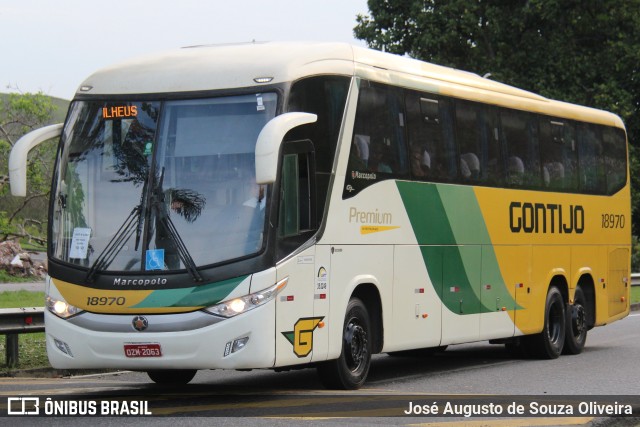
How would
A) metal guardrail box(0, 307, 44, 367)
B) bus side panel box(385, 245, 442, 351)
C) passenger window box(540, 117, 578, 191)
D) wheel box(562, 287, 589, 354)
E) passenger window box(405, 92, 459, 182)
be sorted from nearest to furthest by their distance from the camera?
bus side panel box(385, 245, 442, 351) → passenger window box(405, 92, 459, 182) → metal guardrail box(0, 307, 44, 367) → passenger window box(540, 117, 578, 191) → wheel box(562, 287, 589, 354)

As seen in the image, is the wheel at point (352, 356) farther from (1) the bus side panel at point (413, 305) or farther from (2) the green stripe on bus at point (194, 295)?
(2) the green stripe on bus at point (194, 295)

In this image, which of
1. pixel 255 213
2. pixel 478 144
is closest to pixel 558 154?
pixel 478 144

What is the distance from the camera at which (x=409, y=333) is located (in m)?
14.9

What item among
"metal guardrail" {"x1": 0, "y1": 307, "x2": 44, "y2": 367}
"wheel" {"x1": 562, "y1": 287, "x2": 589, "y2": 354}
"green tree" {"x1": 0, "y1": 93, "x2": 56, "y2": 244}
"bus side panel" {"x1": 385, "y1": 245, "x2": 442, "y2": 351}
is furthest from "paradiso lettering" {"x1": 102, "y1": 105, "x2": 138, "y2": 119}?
"green tree" {"x1": 0, "y1": 93, "x2": 56, "y2": 244}

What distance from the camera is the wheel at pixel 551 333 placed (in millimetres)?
18938

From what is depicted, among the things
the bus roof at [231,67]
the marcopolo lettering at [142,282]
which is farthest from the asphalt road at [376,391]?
the bus roof at [231,67]

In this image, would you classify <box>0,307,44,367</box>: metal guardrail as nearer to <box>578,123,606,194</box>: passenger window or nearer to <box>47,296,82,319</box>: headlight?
<box>47,296,82,319</box>: headlight

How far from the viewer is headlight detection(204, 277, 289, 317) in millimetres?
11664

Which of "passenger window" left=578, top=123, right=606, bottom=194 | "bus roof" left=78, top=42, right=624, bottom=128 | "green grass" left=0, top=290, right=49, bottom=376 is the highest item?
"bus roof" left=78, top=42, right=624, bottom=128

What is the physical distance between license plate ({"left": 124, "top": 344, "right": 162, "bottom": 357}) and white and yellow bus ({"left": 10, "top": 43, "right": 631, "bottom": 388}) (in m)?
0.01

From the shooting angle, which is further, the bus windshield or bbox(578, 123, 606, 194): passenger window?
bbox(578, 123, 606, 194): passenger window

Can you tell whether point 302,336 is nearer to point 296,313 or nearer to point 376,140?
point 296,313

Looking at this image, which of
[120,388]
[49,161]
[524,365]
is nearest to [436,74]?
[524,365]

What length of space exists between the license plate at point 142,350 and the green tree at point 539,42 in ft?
96.0
